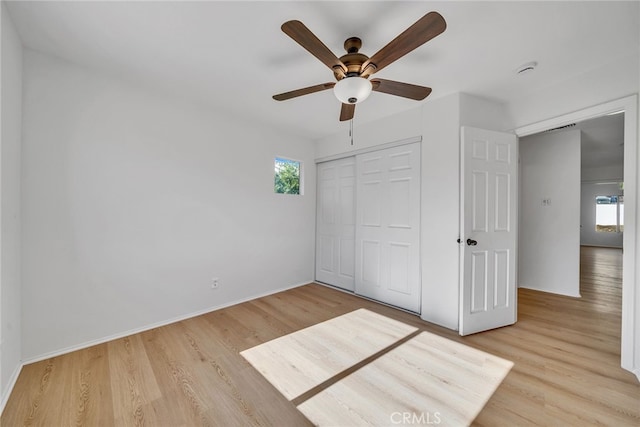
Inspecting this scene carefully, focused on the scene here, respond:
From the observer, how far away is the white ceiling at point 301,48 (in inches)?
62.0

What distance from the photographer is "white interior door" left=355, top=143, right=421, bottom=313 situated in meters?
3.06

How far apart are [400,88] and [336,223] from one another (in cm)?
255

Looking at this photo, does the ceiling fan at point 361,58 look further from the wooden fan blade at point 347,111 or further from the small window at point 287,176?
the small window at point 287,176

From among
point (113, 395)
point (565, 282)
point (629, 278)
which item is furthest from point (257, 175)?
point (565, 282)

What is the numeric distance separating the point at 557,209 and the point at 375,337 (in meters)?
3.72

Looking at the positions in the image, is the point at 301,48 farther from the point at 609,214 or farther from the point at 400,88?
the point at 609,214

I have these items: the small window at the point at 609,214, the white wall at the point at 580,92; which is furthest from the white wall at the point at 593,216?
the white wall at the point at 580,92

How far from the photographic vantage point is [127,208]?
2.49m

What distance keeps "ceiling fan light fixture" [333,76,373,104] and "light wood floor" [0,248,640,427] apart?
2.10m

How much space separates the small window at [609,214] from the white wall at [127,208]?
11.5 m

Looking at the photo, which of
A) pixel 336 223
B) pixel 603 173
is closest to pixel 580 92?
pixel 336 223

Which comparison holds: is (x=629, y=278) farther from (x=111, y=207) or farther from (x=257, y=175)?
(x=111, y=207)

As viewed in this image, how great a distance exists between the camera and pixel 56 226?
212 centimetres

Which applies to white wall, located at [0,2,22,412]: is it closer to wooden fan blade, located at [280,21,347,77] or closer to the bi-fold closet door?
wooden fan blade, located at [280,21,347,77]
